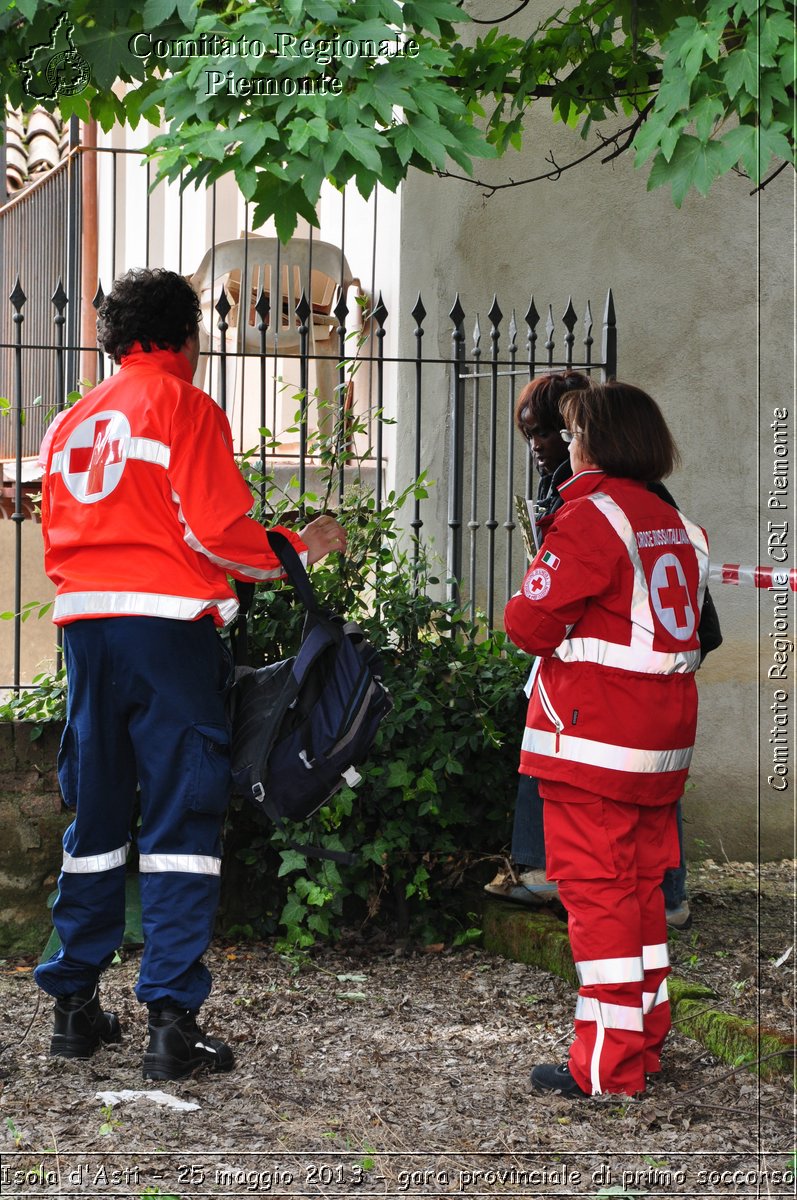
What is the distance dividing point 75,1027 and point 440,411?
411cm

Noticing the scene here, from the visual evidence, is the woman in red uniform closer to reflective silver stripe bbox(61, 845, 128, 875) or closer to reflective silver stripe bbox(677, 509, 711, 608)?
reflective silver stripe bbox(677, 509, 711, 608)

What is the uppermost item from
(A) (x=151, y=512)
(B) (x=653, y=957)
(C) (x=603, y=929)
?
(A) (x=151, y=512)

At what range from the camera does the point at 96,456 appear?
10.8 ft

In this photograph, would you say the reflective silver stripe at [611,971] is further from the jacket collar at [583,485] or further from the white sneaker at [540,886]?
the white sneaker at [540,886]

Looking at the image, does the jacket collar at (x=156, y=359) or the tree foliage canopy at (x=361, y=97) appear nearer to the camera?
the tree foliage canopy at (x=361, y=97)

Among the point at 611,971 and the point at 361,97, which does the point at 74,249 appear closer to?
the point at 361,97

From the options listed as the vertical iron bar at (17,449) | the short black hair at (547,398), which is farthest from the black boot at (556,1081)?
the vertical iron bar at (17,449)

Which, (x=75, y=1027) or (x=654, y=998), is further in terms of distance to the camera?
(x=75, y=1027)

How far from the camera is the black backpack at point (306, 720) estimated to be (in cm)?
334

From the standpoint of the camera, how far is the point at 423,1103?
3.25m

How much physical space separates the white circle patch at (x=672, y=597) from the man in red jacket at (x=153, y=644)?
0.98 meters

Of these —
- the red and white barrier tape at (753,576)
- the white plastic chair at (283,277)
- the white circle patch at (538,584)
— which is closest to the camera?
the white circle patch at (538,584)

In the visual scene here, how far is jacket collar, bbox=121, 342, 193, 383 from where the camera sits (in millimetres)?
3422

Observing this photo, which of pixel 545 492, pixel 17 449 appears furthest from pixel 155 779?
pixel 17 449
